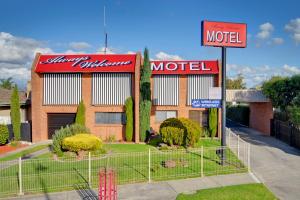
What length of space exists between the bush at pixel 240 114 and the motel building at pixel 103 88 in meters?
11.8

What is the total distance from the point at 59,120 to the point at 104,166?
11599mm

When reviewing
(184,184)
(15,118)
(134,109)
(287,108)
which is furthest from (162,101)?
(184,184)

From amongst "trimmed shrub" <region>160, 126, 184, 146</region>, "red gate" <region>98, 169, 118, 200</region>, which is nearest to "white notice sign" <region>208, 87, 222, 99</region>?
"trimmed shrub" <region>160, 126, 184, 146</region>

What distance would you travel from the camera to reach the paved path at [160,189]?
1073cm

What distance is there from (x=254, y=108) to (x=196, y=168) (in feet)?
63.2

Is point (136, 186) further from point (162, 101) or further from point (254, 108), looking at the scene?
point (254, 108)

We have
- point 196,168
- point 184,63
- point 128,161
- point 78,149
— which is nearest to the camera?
point 196,168

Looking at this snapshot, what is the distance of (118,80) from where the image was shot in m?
24.6

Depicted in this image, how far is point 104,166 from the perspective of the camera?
14750mm

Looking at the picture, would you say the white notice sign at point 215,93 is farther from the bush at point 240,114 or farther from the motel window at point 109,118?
the bush at point 240,114

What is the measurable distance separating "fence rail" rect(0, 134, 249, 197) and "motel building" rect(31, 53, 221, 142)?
26.2 feet

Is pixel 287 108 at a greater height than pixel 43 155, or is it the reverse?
pixel 287 108

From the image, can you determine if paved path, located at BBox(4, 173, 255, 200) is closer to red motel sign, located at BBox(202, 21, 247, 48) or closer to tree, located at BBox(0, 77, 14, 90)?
red motel sign, located at BBox(202, 21, 247, 48)

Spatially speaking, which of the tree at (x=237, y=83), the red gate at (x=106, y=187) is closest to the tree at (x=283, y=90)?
the red gate at (x=106, y=187)
